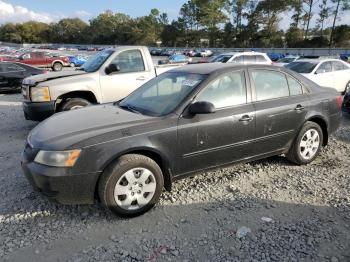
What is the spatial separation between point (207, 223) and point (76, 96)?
4722mm

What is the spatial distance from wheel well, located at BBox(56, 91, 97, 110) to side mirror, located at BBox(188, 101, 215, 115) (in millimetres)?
3968

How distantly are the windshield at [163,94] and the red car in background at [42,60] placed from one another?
2454 centimetres

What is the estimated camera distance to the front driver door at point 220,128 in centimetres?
393

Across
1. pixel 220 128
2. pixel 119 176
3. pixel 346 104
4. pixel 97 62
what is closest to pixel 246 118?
pixel 220 128

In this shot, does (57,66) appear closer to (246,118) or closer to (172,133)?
(246,118)

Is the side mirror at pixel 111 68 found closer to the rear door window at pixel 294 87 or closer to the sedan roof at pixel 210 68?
the sedan roof at pixel 210 68

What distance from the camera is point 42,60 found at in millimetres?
26797

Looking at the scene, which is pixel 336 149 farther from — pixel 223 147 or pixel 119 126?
pixel 119 126

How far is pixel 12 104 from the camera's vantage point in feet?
36.5

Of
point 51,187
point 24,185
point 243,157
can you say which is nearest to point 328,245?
point 243,157

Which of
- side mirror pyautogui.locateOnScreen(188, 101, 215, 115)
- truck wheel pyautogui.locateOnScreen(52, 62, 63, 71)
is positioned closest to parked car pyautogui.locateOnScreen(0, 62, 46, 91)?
side mirror pyautogui.locateOnScreen(188, 101, 215, 115)

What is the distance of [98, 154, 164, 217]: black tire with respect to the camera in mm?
3463

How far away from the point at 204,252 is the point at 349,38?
68.8 metres

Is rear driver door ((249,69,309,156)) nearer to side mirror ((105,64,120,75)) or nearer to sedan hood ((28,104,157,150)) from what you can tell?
sedan hood ((28,104,157,150))
